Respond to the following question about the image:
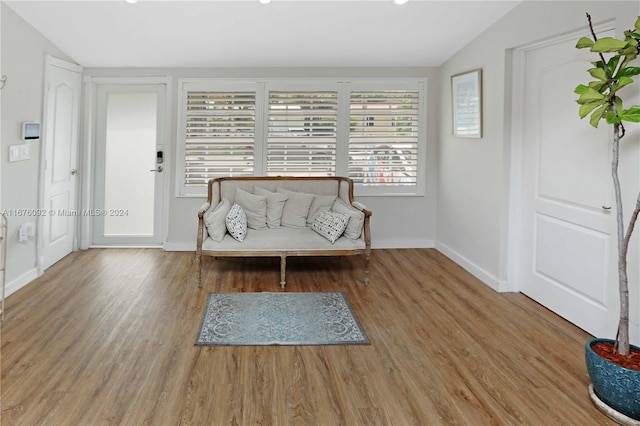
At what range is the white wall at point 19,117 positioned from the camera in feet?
12.1

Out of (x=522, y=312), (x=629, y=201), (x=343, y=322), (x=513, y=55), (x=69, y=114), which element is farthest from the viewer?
(x=69, y=114)

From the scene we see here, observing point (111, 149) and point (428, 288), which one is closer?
point (428, 288)

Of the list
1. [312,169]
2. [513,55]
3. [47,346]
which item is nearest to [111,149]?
[312,169]

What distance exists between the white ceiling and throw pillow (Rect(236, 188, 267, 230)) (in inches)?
60.5

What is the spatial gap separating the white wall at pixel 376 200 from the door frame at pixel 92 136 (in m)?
0.04

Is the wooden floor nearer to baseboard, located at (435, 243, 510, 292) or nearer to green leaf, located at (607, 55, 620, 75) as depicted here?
baseboard, located at (435, 243, 510, 292)

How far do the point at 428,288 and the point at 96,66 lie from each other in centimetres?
430

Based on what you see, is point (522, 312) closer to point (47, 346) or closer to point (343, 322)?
point (343, 322)

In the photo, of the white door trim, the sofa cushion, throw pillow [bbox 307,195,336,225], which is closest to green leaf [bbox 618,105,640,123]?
the white door trim

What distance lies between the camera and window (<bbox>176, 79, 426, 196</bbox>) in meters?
5.39

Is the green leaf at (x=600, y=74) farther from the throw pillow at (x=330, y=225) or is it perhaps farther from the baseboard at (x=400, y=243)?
the baseboard at (x=400, y=243)

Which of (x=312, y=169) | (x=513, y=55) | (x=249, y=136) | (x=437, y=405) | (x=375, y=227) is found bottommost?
(x=437, y=405)

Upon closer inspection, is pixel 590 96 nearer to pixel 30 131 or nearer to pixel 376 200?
pixel 376 200

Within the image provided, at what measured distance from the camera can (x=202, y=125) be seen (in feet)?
17.7
